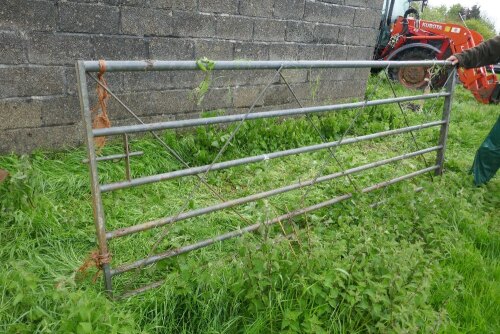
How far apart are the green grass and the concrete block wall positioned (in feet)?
0.97

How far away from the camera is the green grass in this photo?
6.11 feet

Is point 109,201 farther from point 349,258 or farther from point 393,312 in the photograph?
point 393,312

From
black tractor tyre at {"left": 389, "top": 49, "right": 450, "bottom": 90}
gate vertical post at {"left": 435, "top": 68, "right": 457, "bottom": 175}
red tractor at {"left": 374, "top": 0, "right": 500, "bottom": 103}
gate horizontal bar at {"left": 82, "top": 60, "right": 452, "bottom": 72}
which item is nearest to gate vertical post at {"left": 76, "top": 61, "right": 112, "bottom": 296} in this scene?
gate horizontal bar at {"left": 82, "top": 60, "right": 452, "bottom": 72}

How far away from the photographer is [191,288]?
199cm

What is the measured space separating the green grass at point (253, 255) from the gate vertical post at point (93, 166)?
129 millimetres

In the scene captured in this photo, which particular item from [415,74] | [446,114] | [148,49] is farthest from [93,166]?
[415,74]

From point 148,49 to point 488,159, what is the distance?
334cm

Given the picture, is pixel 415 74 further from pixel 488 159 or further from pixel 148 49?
pixel 148 49

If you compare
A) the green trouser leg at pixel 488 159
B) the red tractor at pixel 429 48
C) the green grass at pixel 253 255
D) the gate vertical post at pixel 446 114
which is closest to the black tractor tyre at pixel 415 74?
the red tractor at pixel 429 48

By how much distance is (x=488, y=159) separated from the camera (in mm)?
3838

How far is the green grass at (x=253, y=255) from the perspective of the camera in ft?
6.11

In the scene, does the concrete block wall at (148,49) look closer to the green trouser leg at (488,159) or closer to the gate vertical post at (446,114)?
the gate vertical post at (446,114)

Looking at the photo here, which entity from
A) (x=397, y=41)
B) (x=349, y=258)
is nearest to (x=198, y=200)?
(x=349, y=258)

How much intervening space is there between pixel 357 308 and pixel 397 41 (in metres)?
8.30
